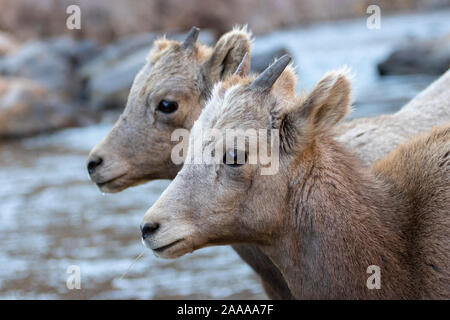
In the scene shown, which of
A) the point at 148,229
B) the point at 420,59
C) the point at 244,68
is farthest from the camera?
the point at 420,59

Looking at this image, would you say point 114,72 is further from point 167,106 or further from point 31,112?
point 167,106

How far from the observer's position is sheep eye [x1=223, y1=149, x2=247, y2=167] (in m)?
4.09

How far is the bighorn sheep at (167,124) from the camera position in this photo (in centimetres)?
566

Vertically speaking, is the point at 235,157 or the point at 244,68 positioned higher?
the point at 244,68

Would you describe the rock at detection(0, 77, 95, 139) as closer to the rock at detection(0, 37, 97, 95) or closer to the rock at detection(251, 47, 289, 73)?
the rock at detection(0, 37, 97, 95)

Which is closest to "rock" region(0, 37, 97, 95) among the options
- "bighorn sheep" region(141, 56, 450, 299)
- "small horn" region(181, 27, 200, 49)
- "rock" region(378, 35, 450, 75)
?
"rock" region(378, 35, 450, 75)

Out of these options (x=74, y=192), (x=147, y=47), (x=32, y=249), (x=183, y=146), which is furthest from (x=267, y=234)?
(x=147, y=47)

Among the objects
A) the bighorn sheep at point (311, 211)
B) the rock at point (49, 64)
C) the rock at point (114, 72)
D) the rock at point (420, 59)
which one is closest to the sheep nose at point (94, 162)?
the bighorn sheep at point (311, 211)

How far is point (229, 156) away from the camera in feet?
13.4

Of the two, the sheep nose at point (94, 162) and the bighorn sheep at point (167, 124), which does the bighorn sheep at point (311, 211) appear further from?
the sheep nose at point (94, 162)

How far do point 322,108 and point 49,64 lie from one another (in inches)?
803

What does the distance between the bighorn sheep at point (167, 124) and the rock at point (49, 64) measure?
16.4 meters

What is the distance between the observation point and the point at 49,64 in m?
23.3

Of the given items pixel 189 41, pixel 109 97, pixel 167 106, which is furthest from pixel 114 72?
pixel 167 106
